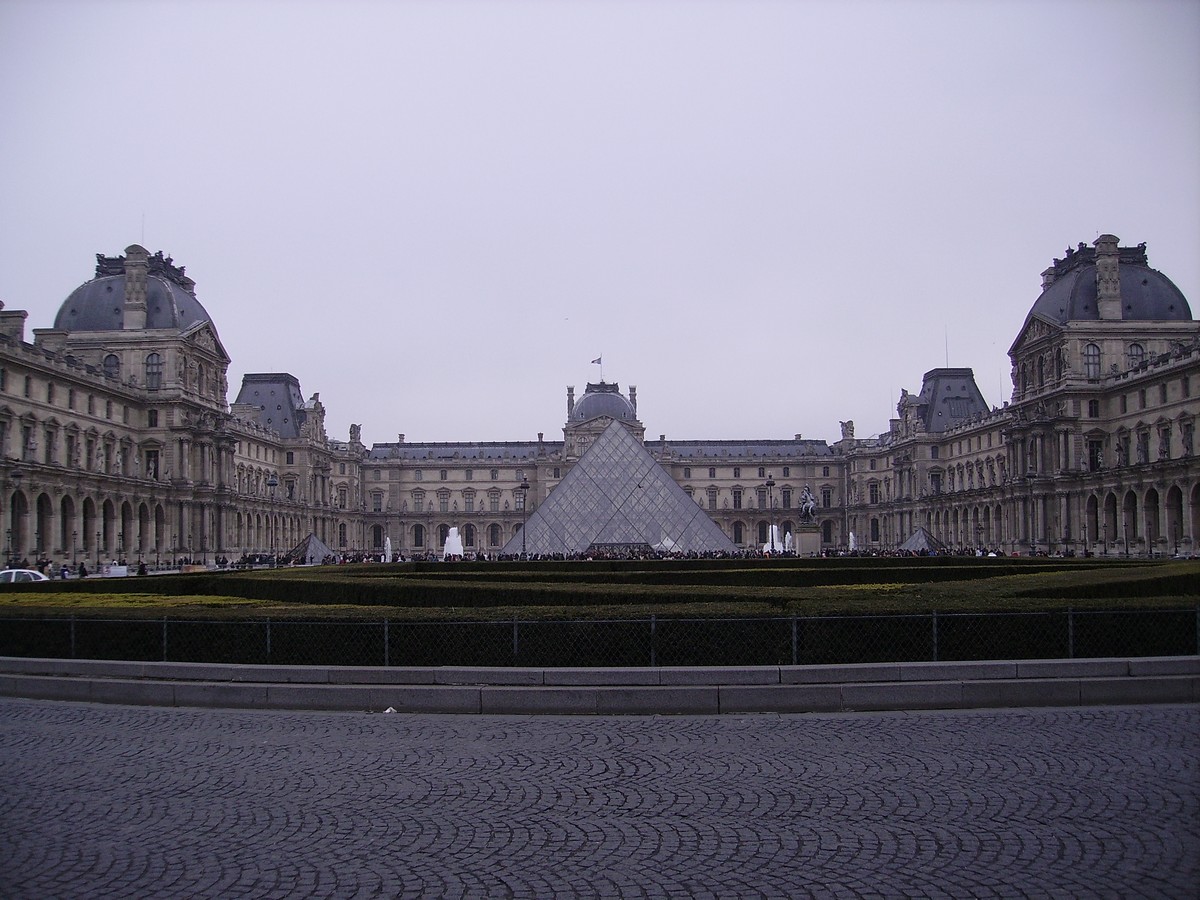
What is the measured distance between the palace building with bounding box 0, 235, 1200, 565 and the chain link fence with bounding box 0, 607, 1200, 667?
33.2 metres

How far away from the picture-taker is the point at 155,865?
18.6ft

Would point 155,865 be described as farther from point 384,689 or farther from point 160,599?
point 160,599

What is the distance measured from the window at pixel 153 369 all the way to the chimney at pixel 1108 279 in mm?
54378

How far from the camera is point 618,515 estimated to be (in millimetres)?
49938

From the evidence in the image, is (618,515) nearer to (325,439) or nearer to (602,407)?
(325,439)

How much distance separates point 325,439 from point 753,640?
254 ft

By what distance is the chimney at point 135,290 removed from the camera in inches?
2192

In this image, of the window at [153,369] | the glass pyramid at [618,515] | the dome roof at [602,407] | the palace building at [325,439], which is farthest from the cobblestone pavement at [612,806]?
the dome roof at [602,407]

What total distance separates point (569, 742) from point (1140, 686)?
19.6 feet

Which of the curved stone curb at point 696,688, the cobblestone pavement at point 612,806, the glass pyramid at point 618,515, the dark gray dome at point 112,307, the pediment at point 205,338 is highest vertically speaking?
the dark gray dome at point 112,307

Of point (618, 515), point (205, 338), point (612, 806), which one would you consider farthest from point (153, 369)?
point (612, 806)

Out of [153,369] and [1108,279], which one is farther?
[1108,279]

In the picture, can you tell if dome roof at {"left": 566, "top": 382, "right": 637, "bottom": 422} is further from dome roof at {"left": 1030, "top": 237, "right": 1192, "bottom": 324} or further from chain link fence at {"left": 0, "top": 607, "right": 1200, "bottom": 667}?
chain link fence at {"left": 0, "top": 607, "right": 1200, "bottom": 667}

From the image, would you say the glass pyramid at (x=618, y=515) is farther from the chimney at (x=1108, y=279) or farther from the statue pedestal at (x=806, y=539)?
the chimney at (x=1108, y=279)
